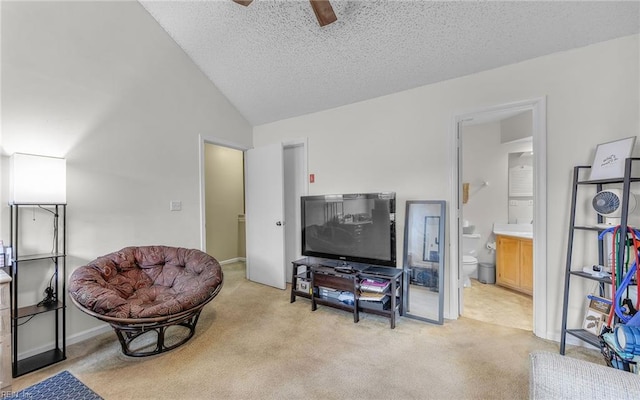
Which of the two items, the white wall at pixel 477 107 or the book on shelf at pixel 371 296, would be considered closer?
the white wall at pixel 477 107

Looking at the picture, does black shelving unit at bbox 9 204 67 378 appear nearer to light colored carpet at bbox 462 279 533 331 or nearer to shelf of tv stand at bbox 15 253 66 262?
shelf of tv stand at bbox 15 253 66 262

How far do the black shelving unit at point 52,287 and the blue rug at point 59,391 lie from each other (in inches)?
20.7

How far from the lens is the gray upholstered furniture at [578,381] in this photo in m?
0.85

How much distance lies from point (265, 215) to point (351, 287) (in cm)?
167

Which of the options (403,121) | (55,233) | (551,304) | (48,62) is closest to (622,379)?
(551,304)

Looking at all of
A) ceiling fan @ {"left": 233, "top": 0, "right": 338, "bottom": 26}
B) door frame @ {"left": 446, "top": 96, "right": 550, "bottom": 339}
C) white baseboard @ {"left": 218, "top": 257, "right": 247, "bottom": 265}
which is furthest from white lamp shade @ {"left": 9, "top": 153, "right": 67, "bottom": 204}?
door frame @ {"left": 446, "top": 96, "right": 550, "bottom": 339}

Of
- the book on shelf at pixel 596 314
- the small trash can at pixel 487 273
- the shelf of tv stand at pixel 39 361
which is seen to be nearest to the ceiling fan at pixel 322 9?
the book on shelf at pixel 596 314

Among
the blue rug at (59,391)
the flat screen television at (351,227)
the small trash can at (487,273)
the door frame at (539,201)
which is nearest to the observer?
the blue rug at (59,391)

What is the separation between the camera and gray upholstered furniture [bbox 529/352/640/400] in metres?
0.85

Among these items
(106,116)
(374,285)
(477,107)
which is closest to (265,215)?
(374,285)

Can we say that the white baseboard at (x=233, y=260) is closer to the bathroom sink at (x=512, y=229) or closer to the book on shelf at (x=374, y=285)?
the book on shelf at (x=374, y=285)

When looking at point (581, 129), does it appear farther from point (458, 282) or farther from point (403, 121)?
point (458, 282)

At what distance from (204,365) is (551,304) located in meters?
2.80

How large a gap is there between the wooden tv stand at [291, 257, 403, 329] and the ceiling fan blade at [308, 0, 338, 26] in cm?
217
